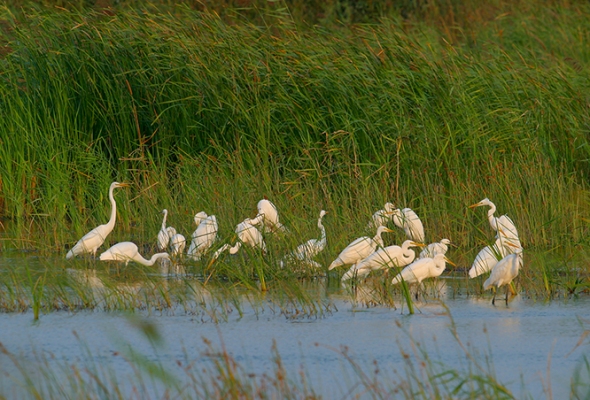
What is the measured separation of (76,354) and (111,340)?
307 millimetres

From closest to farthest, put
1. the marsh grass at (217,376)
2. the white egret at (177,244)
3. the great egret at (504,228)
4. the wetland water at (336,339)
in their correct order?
the marsh grass at (217,376) < the wetland water at (336,339) < the great egret at (504,228) < the white egret at (177,244)

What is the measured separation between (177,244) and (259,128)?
1.92 meters

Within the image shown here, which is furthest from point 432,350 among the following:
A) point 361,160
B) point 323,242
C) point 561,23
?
point 561,23

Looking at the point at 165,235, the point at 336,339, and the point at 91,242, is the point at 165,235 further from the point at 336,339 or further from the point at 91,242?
the point at 336,339

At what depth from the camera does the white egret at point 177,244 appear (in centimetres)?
721

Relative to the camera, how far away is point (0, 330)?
17.5 feet

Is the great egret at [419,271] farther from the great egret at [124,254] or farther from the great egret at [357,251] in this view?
the great egret at [124,254]

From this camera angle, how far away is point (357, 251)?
656 cm

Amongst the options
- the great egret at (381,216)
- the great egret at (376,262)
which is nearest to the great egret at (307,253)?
the great egret at (376,262)

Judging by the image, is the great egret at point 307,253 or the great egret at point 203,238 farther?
the great egret at point 203,238

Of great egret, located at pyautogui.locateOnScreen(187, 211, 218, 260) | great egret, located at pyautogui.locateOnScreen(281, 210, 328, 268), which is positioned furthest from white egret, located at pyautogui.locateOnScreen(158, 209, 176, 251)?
great egret, located at pyautogui.locateOnScreen(281, 210, 328, 268)

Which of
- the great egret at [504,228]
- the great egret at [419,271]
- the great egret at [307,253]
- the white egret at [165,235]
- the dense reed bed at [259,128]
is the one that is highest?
the dense reed bed at [259,128]

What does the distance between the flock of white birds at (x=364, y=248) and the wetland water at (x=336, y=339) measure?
0.83 feet

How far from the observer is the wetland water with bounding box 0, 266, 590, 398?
4.57 metres
